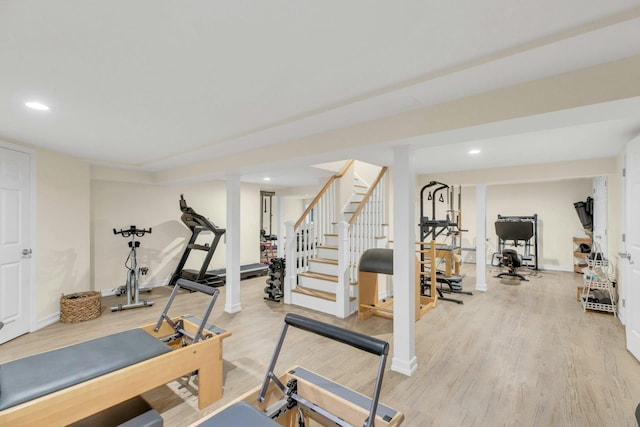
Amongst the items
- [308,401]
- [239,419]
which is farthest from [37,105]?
Answer: [308,401]

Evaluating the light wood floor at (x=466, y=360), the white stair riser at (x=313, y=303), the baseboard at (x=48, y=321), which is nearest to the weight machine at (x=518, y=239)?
the light wood floor at (x=466, y=360)

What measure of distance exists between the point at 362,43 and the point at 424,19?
0.31 m

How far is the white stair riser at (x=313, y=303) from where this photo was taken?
4223 mm

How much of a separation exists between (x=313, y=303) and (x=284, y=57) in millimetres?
3545

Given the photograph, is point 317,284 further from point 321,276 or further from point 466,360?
point 466,360

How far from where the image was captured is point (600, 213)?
602 cm

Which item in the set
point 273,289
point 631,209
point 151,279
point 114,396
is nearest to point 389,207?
point 273,289

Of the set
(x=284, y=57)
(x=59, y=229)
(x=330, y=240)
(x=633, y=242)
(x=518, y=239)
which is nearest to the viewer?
(x=284, y=57)

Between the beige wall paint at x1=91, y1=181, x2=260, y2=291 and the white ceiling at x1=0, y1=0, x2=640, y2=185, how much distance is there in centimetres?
262

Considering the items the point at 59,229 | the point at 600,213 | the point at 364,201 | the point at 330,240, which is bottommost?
the point at 330,240

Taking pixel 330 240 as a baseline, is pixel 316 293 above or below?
below

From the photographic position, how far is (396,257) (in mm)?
2701

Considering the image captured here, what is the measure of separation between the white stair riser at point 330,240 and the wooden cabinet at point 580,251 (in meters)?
5.78

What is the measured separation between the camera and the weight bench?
154 cm
